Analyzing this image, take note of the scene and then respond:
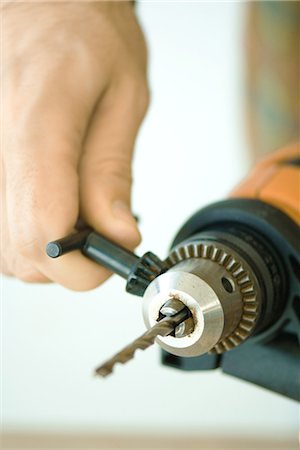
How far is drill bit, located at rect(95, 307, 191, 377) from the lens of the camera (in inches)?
10.8

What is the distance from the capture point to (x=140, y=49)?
0.55 metres

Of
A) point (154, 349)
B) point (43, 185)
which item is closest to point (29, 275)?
point (43, 185)

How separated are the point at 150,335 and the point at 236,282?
7 cm

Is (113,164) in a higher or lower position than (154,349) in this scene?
higher

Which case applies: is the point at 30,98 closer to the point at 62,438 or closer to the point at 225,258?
the point at 225,258

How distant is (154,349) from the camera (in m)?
1.19

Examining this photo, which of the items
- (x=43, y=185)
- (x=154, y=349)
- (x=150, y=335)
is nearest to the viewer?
(x=150, y=335)

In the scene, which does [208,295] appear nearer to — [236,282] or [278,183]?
[236,282]

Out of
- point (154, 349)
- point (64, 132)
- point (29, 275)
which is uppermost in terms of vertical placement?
point (64, 132)

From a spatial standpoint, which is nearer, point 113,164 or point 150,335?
point 150,335

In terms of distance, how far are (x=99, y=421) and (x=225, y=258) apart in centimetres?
105

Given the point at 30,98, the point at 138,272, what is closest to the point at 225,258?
the point at 138,272

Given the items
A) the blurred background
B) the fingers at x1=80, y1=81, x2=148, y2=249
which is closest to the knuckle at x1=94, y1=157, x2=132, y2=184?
the fingers at x1=80, y1=81, x2=148, y2=249

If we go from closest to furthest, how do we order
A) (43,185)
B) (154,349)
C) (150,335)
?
(150,335) < (43,185) < (154,349)
